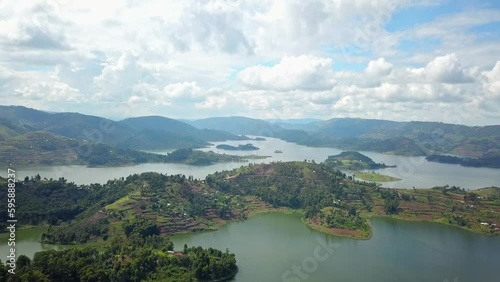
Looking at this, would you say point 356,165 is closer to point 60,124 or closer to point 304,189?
point 304,189

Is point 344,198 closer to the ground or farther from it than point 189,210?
farther from it

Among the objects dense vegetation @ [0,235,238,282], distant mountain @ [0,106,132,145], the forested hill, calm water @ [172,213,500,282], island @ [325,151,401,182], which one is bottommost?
calm water @ [172,213,500,282]

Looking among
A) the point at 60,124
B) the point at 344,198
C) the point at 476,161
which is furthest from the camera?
the point at 60,124

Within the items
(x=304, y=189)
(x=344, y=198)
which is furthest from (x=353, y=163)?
(x=344, y=198)

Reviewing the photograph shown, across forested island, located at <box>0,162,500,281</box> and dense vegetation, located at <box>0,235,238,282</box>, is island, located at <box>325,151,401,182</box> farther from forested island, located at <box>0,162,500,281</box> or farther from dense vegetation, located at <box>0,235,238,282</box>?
dense vegetation, located at <box>0,235,238,282</box>

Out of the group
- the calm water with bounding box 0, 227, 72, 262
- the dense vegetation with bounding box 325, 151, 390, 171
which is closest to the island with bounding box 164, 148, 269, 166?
the dense vegetation with bounding box 325, 151, 390, 171

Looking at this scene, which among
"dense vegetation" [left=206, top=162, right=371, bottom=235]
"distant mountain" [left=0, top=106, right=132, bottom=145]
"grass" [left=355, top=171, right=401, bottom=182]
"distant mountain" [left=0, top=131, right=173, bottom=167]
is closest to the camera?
"dense vegetation" [left=206, top=162, right=371, bottom=235]

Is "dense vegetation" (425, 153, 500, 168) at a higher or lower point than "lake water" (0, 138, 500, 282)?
higher

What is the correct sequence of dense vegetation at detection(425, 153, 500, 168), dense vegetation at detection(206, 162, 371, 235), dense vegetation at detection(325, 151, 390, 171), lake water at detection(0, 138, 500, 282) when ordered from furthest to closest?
1. dense vegetation at detection(425, 153, 500, 168)
2. dense vegetation at detection(325, 151, 390, 171)
3. dense vegetation at detection(206, 162, 371, 235)
4. lake water at detection(0, 138, 500, 282)
